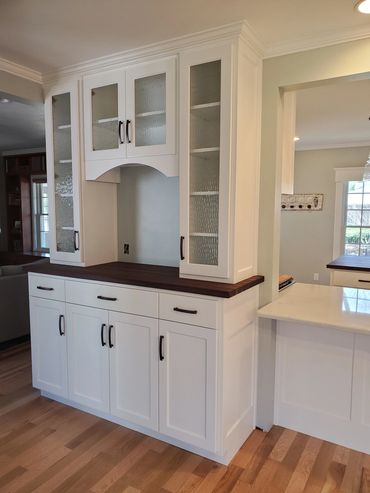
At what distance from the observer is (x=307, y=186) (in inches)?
A: 244

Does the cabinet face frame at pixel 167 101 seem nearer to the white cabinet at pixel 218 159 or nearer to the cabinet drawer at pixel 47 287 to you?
the white cabinet at pixel 218 159

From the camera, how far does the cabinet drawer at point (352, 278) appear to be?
3746 mm

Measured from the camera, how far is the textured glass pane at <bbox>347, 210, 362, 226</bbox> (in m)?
5.94

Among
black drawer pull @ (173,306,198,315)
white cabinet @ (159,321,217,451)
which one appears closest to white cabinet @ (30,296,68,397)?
white cabinet @ (159,321,217,451)

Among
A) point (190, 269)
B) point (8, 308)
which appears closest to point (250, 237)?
point (190, 269)

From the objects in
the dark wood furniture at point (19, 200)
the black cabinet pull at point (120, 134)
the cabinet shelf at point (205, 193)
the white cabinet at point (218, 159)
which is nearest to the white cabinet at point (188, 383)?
the white cabinet at point (218, 159)

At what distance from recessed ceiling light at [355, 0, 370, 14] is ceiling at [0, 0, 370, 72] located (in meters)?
0.03

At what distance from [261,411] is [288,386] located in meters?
0.25

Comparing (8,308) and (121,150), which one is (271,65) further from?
(8,308)

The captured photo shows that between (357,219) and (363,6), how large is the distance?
464 centimetres

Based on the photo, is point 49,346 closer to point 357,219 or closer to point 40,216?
point 40,216

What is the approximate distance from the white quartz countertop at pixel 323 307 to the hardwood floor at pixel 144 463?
831 mm

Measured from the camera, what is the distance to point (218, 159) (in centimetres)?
217

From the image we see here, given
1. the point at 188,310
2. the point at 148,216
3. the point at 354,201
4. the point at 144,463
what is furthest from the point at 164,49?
the point at 354,201
